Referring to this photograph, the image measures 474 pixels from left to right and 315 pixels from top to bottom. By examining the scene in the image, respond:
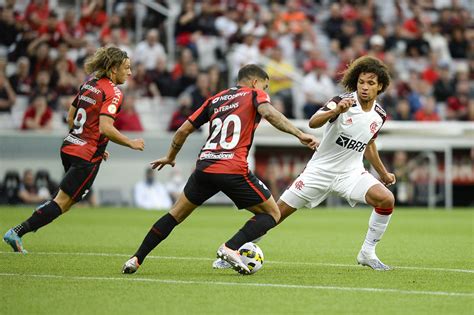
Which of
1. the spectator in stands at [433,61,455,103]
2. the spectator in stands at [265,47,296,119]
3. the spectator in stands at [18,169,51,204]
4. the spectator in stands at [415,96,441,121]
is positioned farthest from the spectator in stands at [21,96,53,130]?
the spectator in stands at [433,61,455,103]

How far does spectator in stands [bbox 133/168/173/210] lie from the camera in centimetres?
2356

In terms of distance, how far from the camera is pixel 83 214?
20484mm

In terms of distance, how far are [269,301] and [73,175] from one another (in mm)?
4277

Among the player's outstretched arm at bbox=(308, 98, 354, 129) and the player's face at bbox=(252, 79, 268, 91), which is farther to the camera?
the player's face at bbox=(252, 79, 268, 91)

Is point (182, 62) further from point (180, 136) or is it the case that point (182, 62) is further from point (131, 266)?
point (131, 266)

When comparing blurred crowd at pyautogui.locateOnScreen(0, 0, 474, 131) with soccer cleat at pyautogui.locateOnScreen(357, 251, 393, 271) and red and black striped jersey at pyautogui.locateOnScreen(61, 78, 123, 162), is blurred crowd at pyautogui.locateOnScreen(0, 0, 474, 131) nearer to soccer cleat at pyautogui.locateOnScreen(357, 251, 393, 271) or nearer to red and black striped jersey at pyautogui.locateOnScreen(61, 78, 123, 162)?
red and black striped jersey at pyautogui.locateOnScreen(61, 78, 123, 162)

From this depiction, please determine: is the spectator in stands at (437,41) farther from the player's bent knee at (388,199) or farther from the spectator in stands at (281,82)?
the player's bent knee at (388,199)

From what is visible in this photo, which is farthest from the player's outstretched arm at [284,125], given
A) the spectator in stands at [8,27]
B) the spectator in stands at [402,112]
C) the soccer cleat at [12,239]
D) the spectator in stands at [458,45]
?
the spectator in stands at [458,45]

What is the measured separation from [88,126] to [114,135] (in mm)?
1507

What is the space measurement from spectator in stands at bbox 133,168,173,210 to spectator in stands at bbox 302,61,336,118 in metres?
4.45

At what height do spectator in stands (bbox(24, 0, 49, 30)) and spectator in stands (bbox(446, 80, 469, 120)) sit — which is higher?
spectator in stands (bbox(24, 0, 49, 30))

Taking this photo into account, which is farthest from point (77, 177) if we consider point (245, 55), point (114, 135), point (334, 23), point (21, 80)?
point (334, 23)

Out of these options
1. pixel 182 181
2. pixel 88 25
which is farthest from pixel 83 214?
pixel 88 25

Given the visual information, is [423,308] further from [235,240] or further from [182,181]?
[182,181]
